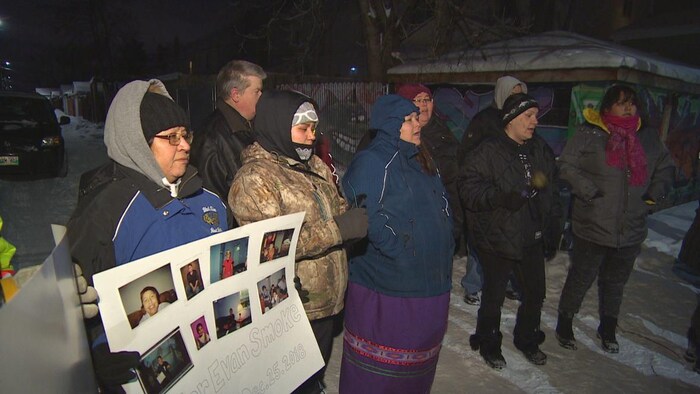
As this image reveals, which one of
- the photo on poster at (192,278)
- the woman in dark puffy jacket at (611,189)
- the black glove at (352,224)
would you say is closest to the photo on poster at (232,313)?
the photo on poster at (192,278)

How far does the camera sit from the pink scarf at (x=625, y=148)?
3642mm

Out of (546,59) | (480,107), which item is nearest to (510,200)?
(546,59)

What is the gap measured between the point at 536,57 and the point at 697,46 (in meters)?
12.5

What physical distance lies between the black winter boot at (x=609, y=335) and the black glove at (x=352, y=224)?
2.98 m

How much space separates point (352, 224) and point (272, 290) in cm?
50

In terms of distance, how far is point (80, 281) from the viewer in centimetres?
142

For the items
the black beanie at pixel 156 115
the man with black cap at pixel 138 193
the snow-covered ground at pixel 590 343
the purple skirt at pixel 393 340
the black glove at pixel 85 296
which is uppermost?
the black beanie at pixel 156 115

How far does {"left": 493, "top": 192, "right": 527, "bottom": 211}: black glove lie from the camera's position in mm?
3189

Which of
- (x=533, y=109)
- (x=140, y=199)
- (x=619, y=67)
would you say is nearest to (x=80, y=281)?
(x=140, y=199)

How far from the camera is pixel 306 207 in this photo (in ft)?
7.22

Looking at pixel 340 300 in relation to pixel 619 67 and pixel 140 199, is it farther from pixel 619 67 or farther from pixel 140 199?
pixel 619 67

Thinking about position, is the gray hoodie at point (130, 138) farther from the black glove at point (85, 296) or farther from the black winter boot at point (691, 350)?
the black winter boot at point (691, 350)

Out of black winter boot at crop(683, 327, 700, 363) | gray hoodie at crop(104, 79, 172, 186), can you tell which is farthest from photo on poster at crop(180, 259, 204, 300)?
black winter boot at crop(683, 327, 700, 363)

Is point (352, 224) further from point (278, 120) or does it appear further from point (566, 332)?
point (566, 332)
